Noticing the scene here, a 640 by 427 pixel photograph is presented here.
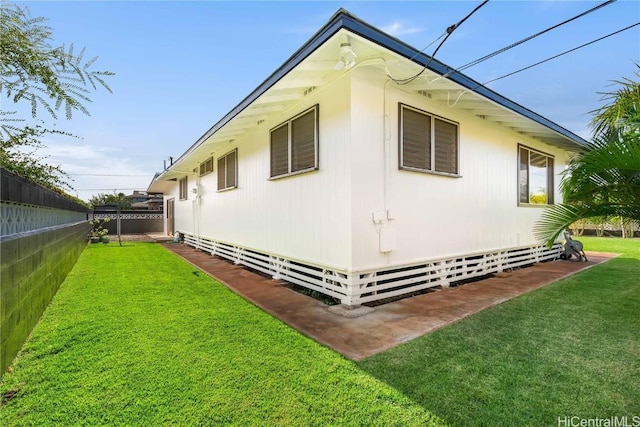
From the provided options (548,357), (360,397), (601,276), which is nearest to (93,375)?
(360,397)

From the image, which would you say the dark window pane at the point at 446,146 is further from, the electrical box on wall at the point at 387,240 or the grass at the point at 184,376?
the grass at the point at 184,376

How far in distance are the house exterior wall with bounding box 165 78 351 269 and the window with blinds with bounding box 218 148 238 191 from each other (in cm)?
21

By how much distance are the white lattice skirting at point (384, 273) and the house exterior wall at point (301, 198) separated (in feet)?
0.70

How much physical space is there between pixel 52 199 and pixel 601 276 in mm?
9594

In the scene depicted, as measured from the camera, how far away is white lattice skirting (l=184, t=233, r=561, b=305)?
433cm

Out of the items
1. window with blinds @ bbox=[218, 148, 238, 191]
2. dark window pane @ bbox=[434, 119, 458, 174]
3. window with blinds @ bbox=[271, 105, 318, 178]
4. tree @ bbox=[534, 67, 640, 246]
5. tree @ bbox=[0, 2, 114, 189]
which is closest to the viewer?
tree @ bbox=[0, 2, 114, 189]

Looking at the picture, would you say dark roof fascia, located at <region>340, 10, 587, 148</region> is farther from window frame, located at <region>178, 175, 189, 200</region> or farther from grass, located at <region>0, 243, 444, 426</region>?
window frame, located at <region>178, 175, 189, 200</region>

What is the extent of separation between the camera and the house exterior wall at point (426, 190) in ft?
14.0

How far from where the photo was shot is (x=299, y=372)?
245 centimetres

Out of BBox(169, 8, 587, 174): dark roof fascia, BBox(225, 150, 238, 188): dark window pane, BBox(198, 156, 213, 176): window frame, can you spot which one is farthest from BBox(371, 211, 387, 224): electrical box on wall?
BBox(198, 156, 213, 176): window frame

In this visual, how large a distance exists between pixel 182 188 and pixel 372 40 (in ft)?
41.0

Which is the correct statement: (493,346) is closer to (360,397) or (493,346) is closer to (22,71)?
(360,397)

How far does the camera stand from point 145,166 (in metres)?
43.2

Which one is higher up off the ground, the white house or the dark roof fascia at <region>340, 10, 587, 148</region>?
the dark roof fascia at <region>340, 10, 587, 148</region>
